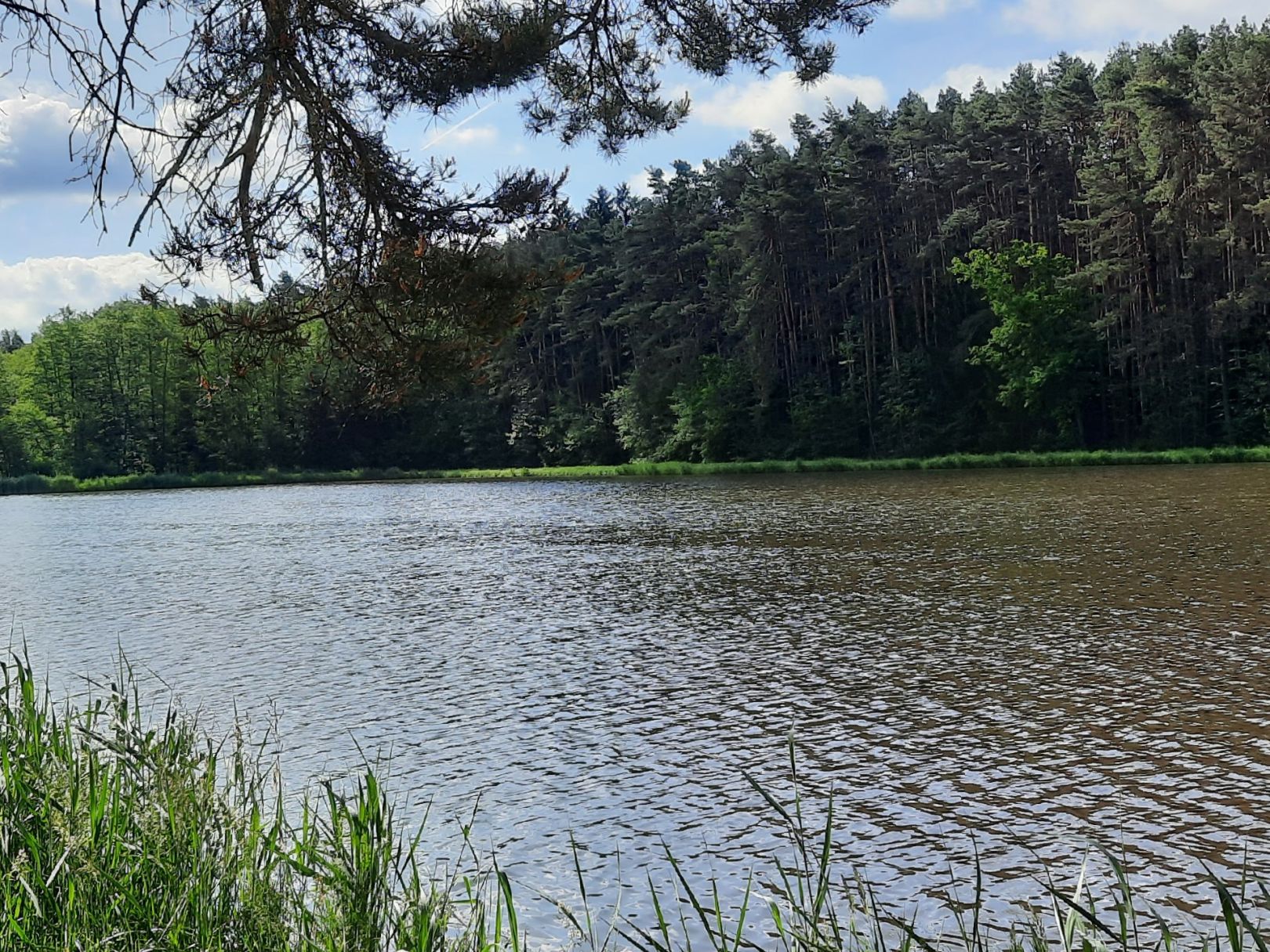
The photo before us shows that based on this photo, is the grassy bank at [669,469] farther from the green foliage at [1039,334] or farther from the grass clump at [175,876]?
the grass clump at [175,876]

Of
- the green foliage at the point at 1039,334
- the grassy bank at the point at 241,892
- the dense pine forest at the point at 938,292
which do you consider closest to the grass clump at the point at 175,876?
the grassy bank at the point at 241,892

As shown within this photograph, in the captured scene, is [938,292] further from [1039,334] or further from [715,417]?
[715,417]

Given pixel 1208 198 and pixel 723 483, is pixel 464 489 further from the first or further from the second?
pixel 1208 198

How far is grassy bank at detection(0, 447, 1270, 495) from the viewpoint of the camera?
40.6 metres

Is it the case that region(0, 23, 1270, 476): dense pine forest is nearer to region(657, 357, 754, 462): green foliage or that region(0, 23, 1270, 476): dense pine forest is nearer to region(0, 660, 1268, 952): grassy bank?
region(657, 357, 754, 462): green foliage

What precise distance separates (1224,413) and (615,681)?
1474 inches

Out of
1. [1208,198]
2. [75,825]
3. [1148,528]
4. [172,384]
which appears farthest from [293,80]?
[172,384]

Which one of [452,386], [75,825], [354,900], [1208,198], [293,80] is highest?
[1208,198]

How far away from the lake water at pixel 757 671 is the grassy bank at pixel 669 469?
16590 millimetres

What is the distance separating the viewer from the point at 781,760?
7.69 metres

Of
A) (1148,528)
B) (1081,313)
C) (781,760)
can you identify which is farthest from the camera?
(1081,313)

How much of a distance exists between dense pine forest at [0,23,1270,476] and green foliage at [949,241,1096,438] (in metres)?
0.10

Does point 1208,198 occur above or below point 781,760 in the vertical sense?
above

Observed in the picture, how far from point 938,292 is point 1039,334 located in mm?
6747
